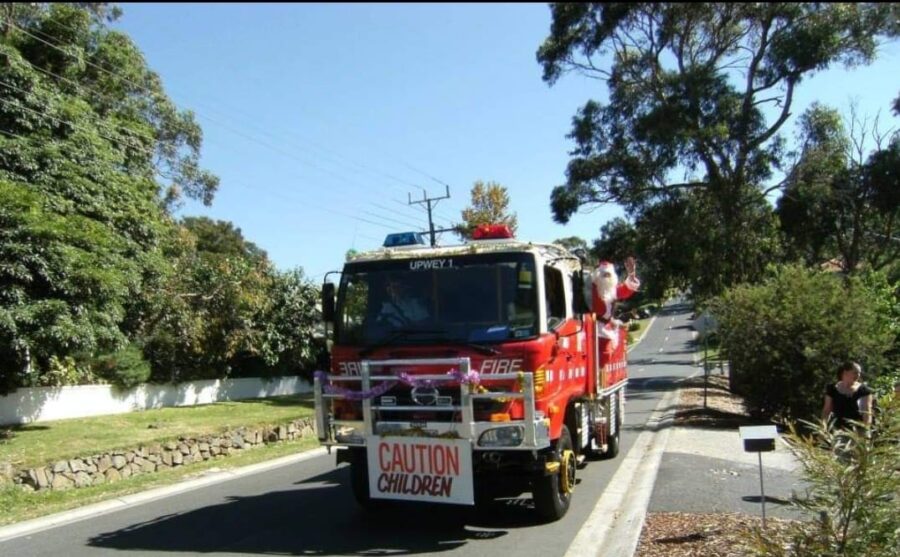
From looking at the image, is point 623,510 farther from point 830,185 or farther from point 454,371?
point 830,185

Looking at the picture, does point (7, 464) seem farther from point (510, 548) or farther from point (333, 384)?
point (510, 548)

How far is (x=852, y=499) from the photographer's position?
473cm

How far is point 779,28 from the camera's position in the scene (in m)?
27.9

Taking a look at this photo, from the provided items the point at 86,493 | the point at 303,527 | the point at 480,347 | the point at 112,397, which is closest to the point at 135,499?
the point at 86,493

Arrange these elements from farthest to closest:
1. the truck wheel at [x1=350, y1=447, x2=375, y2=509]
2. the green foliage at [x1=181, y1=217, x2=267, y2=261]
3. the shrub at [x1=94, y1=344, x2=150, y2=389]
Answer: the green foliage at [x1=181, y1=217, x2=267, y2=261] < the shrub at [x1=94, y1=344, x2=150, y2=389] < the truck wheel at [x1=350, y1=447, x2=375, y2=509]

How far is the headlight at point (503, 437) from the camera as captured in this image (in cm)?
700

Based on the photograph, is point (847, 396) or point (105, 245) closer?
point (847, 396)

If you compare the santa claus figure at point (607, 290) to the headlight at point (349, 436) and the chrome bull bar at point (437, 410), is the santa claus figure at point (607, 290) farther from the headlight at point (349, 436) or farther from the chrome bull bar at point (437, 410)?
the headlight at point (349, 436)

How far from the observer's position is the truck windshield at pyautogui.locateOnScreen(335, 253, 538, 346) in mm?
7555

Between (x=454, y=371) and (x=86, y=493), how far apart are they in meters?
7.06

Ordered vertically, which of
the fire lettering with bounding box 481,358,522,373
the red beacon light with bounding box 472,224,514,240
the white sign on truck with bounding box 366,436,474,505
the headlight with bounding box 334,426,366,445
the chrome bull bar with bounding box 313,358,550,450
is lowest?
the white sign on truck with bounding box 366,436,474,505

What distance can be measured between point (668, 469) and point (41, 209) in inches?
449

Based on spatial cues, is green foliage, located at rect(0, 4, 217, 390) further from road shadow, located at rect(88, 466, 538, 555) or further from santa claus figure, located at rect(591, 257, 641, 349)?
santa claus figure, located at rect(591, 257, 641, 349)

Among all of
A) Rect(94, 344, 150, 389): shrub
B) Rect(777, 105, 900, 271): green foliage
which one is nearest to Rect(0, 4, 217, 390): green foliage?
Rect(94, 344, 150, 389): shrub
